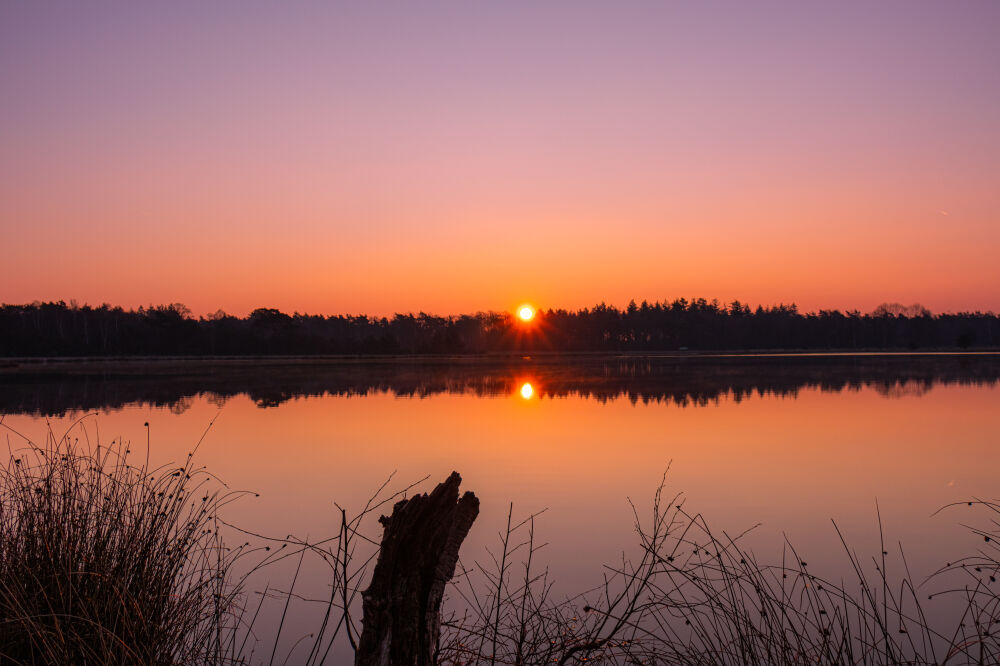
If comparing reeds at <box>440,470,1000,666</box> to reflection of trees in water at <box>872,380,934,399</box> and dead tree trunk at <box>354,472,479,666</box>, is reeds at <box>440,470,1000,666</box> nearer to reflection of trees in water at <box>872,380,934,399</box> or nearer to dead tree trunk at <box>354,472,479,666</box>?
dead tree trunk at <box>354,472,479,666</box>

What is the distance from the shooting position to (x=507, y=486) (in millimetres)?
11039

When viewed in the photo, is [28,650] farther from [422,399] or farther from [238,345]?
[238,345]

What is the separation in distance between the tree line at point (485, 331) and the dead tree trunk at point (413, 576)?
9215 cm

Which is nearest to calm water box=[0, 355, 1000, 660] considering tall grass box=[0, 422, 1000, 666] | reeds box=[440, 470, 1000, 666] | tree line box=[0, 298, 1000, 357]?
reeds box=[440, 470, 1000, 666]

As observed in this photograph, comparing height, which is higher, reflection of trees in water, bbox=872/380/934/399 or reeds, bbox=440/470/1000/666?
reflection of trees in water, bbox=872/380/934/399

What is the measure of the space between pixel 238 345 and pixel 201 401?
69.7 m

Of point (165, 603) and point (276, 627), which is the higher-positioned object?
point (165, 603)

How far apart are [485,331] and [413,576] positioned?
467 feet

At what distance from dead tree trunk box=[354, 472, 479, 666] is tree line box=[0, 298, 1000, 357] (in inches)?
3628

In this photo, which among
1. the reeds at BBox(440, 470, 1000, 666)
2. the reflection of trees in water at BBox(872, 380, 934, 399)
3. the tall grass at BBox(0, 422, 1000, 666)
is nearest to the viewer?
the tall grass at BBox(0, 422, 1000, 666)

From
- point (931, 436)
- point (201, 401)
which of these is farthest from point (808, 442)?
point (201, 401)

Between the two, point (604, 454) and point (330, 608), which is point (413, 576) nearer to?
point (330, 608)

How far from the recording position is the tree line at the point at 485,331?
90750mm

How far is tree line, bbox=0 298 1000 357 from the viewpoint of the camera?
90.8 metres
